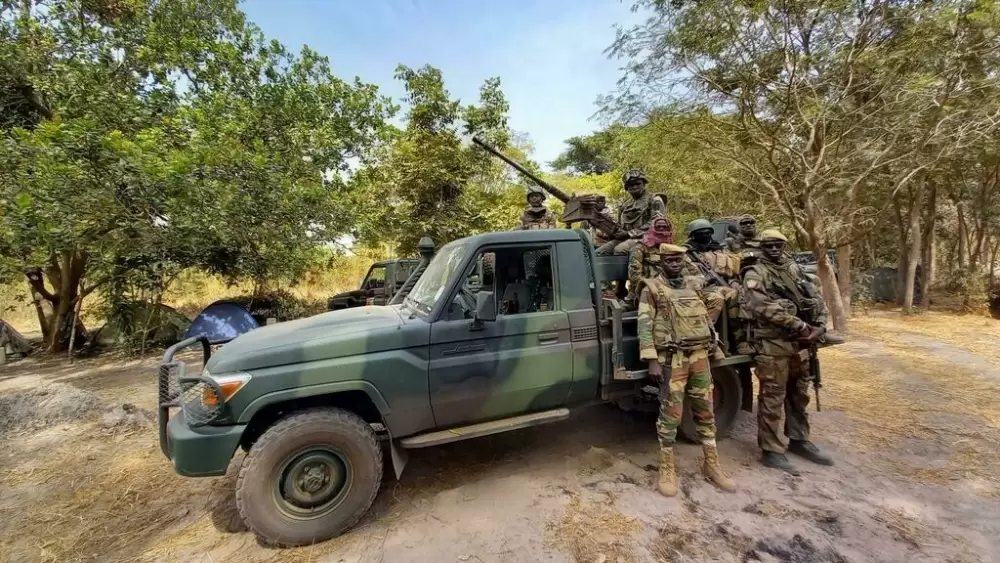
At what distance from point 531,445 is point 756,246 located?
8.92 feet

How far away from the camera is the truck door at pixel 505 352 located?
3096 millimetres

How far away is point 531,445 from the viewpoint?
4094mm

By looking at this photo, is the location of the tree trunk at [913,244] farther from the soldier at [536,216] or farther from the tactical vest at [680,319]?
the tactical vest at [680,319]

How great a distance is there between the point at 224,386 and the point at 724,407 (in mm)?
4015

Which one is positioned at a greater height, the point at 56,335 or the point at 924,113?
the point at 924,113

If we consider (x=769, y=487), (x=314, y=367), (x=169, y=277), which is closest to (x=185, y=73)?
(x=169, y=277)

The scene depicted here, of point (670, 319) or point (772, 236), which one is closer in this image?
point (670, 319)

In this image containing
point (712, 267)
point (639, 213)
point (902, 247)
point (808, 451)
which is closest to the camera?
point (808, 451)

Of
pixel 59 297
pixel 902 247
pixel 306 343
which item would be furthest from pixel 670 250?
pixel 902 247

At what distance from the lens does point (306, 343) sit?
2854 millimetres

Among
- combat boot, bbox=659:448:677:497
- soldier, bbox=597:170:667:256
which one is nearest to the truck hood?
combat boot, bbox=659:448:677:497

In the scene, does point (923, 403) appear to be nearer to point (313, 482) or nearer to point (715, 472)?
point (715, 472)

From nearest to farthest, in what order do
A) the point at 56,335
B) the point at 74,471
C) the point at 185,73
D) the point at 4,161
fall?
1. the point at 74,471
2. the point at 4,161
3. the point at 185,73
4. the point at 56,335

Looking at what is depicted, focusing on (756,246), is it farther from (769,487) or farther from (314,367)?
(314,367)
